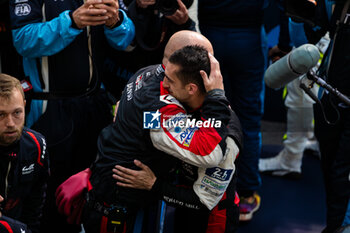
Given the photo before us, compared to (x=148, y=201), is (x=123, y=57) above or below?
above

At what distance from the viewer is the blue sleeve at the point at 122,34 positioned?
228 cm

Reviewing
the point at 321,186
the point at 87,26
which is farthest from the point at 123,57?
the point at 321,186

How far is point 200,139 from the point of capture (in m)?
1.55

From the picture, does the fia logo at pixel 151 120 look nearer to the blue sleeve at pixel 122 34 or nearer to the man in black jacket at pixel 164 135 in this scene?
the man in black jacket at pixel 164 135

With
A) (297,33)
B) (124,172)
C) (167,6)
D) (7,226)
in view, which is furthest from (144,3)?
(7,226)

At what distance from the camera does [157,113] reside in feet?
5.22

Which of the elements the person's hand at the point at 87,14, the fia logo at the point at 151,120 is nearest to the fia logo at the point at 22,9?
the person's hand at the point at 87,14

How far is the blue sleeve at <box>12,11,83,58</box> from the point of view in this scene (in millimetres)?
2074

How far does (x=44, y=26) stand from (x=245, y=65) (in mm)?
1232

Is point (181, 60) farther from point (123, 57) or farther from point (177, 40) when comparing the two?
point (123, 57)

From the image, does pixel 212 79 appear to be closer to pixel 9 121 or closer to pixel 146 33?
pixel 9 121

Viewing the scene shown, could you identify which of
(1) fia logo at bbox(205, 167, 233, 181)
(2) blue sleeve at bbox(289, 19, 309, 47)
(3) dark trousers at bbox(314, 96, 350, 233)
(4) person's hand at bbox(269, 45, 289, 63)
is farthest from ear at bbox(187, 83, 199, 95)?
(4) person's hand at bbox(269, 45, 289, 63)

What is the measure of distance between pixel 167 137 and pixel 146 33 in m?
1.17

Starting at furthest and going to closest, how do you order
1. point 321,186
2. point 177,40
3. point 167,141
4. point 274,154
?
point 274,154
point 321,186
point 177,40
point 167,141
